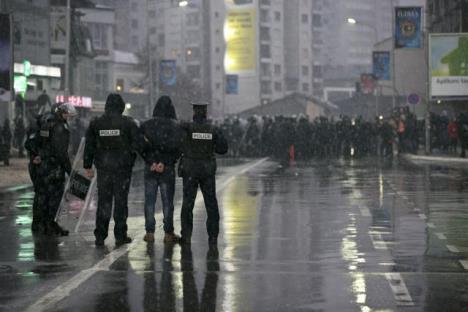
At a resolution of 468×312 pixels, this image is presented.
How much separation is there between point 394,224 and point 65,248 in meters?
5.13

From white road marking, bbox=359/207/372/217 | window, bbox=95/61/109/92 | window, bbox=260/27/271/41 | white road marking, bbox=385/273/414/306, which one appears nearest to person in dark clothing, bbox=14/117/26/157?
white road marking, bbox=359/207/372/217

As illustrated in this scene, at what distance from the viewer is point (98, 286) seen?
9.61 m

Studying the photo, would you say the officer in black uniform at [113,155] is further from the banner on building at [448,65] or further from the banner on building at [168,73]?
the banner on building at [168,73]

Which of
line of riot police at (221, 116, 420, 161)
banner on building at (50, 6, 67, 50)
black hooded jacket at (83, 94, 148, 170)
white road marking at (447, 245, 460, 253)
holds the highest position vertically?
banner on building at (50, 6, 67, 50)

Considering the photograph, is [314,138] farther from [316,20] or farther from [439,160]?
[316,20]

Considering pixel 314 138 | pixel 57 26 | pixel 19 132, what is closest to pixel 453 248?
pixel 19 132

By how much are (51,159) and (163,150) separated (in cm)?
177

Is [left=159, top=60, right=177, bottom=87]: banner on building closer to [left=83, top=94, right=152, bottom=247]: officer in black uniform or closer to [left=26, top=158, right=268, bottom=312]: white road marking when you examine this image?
[left=83, top=94, right=152, bottom=247]: officer in black uniform

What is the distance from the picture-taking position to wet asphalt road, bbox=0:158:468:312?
8.85 metres

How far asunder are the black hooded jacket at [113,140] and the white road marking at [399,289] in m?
4.00

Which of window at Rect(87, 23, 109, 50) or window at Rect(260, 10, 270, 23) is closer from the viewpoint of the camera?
window at Rect(87, 23, 109, 50)

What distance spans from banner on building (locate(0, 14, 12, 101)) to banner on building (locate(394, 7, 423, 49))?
21924 mm

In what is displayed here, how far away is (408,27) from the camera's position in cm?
5184

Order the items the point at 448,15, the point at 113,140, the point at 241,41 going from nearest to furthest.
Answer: the point at 113,140, the point at 448,15, the point at 241,41
